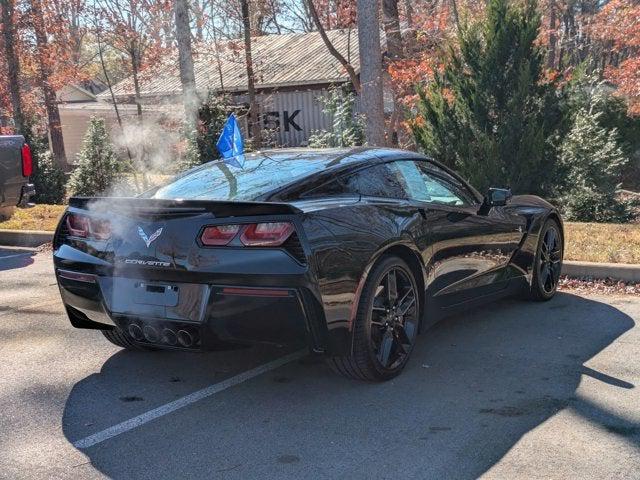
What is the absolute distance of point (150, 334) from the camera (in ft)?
13.5

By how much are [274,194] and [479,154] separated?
7.07m

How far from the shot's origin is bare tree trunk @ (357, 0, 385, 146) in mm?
10336

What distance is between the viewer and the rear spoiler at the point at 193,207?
3.90 metres

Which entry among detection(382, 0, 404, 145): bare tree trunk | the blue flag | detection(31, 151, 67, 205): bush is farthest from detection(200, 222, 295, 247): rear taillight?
detection(31, 151, 67, 205): bush

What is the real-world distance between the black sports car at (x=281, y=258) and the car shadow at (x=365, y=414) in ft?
Result: 0.92

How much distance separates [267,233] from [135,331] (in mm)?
1022

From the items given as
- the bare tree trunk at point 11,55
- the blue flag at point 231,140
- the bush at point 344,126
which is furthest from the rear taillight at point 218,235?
the bare tree trunk at point 11,55

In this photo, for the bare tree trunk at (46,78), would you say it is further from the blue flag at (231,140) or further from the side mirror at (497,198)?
the side mirror at (497,198)

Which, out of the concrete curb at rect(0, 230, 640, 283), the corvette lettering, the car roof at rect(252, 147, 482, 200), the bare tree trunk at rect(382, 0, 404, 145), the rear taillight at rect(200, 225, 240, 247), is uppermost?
the bare tree trunk at rect(382, 0, 404, 145)

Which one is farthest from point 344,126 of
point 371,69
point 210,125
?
point 371,69

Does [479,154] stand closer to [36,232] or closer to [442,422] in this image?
[36,232]

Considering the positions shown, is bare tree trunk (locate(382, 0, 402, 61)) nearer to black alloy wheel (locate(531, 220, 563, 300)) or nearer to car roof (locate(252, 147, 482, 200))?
black alloy wheel (locate(531, 220, 563, 300))

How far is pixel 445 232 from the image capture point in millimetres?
5082

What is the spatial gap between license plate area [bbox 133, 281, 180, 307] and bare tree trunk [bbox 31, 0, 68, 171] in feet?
43.7
